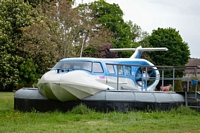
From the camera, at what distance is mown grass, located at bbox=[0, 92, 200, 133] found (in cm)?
1337

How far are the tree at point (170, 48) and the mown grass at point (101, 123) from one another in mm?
42409

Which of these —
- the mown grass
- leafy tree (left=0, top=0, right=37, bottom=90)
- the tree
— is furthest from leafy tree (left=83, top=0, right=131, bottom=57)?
the mown grass

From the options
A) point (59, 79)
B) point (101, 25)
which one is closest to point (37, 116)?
point (59, 79)

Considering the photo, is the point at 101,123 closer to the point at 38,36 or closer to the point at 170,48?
the point at 38,36

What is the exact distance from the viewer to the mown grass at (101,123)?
13.4m

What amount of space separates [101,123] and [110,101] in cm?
334

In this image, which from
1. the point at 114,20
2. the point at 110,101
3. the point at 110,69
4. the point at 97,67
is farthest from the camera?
the point at 114,20

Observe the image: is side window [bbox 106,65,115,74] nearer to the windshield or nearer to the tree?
the windshield

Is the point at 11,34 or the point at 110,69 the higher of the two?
the point at 11,34

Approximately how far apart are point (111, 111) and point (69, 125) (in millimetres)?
4367

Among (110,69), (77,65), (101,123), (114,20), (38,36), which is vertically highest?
(114,20)

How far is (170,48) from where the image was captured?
6281cm

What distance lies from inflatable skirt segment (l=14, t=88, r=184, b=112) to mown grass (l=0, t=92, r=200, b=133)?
492 mm

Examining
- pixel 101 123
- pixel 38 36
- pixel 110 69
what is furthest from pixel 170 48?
pixel 101 123
